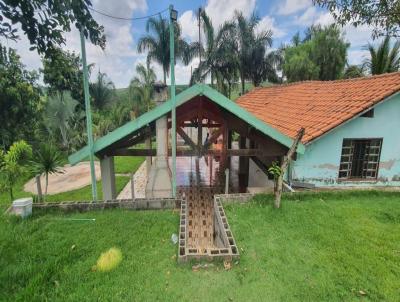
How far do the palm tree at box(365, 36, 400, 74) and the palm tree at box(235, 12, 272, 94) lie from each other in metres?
13.1

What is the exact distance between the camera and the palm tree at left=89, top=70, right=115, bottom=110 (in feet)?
101

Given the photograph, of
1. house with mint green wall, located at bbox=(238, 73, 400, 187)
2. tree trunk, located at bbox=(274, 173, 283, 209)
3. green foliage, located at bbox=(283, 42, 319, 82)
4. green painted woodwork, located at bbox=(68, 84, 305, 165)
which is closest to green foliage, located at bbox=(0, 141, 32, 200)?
green painted woodwork, located at bbox=(68, 84, 305, 165)

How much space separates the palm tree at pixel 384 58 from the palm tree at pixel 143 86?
20943 millimetres

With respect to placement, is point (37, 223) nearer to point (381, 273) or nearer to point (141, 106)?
point (381, 273)

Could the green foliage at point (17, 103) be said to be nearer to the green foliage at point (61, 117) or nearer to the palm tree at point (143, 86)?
the green foliage at point (61, 117)

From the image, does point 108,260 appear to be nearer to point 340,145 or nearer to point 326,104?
point 340,145

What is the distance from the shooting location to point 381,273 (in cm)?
436

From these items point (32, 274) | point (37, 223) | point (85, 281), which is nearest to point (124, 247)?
point (85, 281)

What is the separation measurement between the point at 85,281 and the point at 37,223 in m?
2.69

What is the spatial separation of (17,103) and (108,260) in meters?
18.5

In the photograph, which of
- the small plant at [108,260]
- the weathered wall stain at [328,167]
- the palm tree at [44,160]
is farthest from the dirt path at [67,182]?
the weathered wall stain at [328,167]

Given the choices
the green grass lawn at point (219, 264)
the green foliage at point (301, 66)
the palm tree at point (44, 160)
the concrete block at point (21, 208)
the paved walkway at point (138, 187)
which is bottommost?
the paved walkway at point (138, 187)

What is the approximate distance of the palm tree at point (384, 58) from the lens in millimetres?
16672

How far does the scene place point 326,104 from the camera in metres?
9.75
